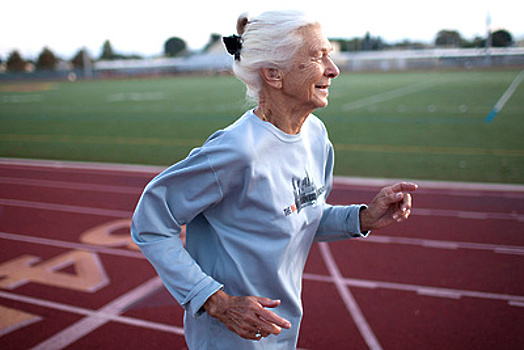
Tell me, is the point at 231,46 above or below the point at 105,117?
above

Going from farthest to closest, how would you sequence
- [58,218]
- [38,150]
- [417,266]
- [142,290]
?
[38,150], [58,218], [417,266], [142,290]

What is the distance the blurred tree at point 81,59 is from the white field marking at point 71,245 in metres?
59.9

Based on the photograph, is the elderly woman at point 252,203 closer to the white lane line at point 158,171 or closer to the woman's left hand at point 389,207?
the woman's left hand at point 389,207

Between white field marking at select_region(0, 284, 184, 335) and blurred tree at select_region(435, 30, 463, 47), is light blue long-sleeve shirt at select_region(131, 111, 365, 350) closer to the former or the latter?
white field marking at select_region(0, 284, 184, 335)

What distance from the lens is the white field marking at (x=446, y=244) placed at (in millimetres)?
5125

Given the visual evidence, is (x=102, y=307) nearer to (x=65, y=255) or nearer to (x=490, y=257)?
(x=65, y=255)

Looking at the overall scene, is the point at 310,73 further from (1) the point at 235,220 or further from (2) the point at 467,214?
(2) the point at 467,214

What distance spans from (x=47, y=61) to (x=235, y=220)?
69.7 meters

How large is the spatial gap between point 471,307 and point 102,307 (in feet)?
10.7

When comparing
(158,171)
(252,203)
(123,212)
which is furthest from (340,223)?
(158,171)

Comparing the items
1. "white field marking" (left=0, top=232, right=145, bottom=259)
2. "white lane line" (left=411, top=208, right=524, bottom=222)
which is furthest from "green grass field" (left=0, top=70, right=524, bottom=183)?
"white field marking" (left=0, top=232, right=145, bottom=259)

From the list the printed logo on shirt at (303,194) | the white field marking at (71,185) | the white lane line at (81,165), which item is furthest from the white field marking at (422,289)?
the white lane line at (81,165)

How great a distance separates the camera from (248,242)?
164cm

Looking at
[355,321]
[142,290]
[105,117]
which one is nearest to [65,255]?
[142,290]
